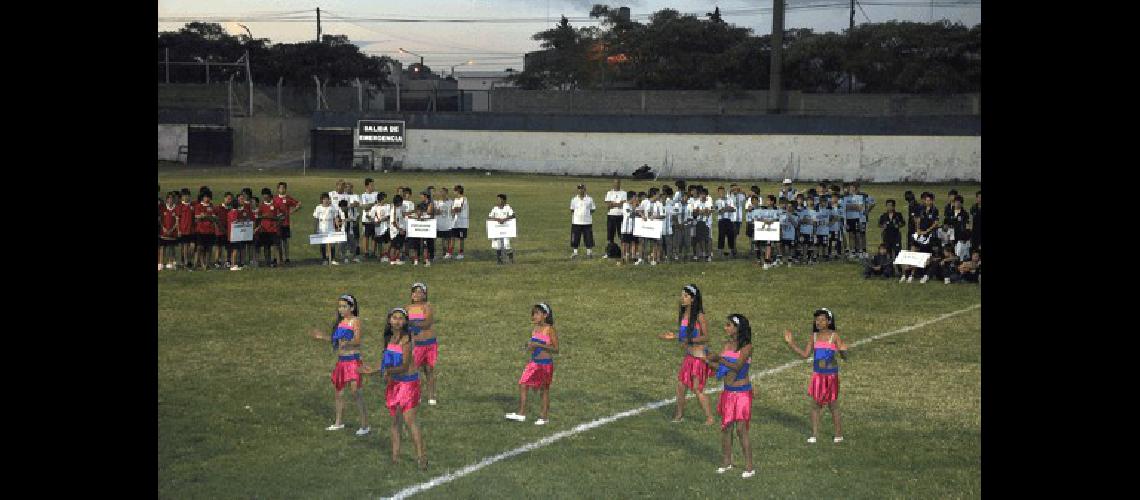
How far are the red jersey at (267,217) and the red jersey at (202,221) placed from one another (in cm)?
107

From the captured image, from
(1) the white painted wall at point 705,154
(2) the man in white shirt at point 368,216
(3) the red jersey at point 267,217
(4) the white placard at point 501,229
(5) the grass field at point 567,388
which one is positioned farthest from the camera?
(1) the white painted wall at point 705,154

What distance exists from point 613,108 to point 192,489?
2711 inches

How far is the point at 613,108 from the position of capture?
78812 mm

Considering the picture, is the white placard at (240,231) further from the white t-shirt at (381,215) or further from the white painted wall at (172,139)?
the white painted wall at (172,139)

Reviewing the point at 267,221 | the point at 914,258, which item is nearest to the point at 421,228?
the point at 267,221

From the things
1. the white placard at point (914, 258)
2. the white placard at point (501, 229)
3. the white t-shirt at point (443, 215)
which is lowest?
the white placard at point (914, 258)

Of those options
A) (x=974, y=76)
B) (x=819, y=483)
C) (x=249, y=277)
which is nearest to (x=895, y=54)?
(x=974, y=76)

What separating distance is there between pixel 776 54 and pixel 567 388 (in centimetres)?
5367

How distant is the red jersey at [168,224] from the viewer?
26016 mm

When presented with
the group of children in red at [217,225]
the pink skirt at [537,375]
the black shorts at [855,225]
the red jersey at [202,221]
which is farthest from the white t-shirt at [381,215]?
the pink skirt at [537,375]

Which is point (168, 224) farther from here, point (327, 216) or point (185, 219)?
point (327, 216)

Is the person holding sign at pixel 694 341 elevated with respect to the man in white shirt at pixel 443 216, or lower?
lower

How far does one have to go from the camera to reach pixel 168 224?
26.0m
